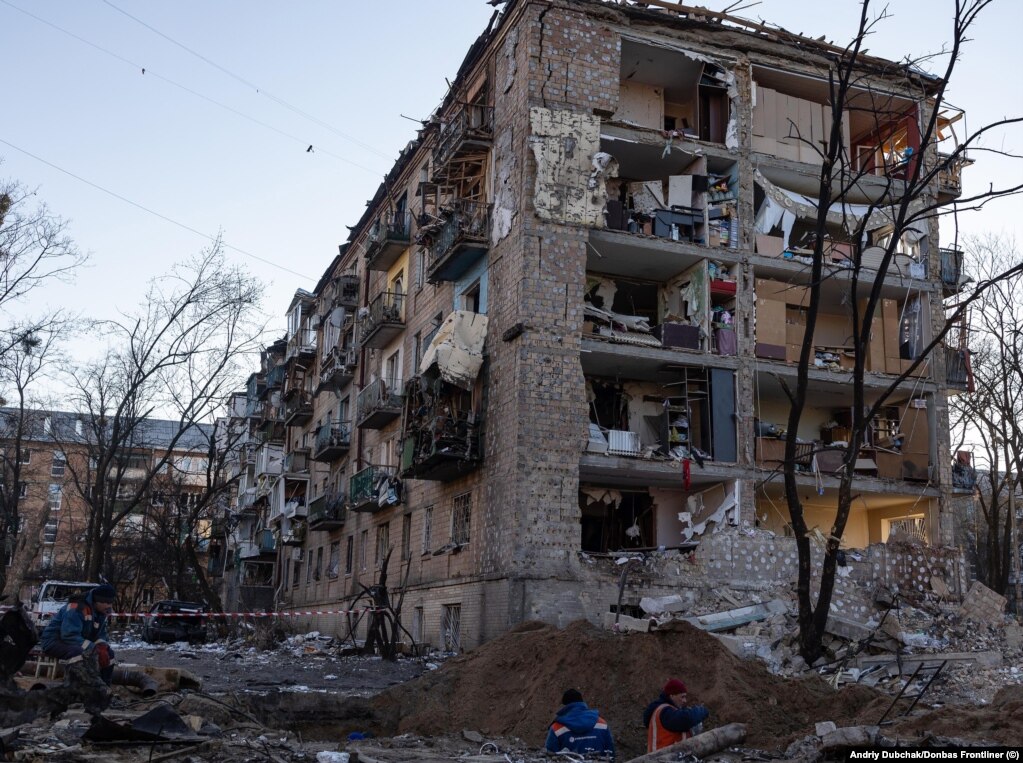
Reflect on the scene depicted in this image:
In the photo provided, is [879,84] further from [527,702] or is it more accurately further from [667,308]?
[527,702]

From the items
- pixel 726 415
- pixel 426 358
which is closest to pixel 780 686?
pixel 726 415

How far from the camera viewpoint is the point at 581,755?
10828mm

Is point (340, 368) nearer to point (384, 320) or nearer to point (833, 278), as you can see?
point (384, 320)

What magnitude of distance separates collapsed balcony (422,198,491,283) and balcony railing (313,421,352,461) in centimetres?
1051

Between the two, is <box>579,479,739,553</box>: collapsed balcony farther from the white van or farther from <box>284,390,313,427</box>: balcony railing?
<box>284,390,313,427</box>: balcony railing

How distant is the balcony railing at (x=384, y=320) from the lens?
1271 inches

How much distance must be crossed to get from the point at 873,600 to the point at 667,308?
29.3 feet

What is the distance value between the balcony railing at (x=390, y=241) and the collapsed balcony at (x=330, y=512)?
8.28 meters

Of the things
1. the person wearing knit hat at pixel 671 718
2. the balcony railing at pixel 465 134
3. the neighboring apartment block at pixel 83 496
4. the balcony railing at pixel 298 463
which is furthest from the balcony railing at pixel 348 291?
the person wearing knit hat at pixel 671 718

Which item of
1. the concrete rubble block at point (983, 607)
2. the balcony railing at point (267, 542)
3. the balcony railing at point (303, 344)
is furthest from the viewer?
the balcony railing at point (303, 344)

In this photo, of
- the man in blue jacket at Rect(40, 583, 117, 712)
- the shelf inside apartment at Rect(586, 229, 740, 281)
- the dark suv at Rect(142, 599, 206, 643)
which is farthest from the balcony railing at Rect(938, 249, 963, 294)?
the dark suv at Rect(142, 599, 206, 643)

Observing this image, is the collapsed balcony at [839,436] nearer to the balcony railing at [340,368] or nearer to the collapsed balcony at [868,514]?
the collapsed balcony at [868,514]

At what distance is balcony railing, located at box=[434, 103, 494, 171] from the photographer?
26656 mm

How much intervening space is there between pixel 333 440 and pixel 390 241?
815 cm
